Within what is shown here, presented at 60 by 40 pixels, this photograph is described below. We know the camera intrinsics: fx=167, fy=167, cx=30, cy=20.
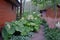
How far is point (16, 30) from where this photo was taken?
796cm

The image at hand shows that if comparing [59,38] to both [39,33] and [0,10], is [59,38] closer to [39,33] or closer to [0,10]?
[39,33]

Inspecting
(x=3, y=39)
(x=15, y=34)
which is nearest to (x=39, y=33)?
(x=15, y=34)

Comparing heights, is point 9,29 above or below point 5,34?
above

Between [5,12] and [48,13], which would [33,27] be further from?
[48,13]

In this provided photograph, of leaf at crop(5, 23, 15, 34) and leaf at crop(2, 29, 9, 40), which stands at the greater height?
leaf at crop(5, 23, 15, 34)

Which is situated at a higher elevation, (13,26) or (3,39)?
(13,26)

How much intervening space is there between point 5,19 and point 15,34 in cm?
102

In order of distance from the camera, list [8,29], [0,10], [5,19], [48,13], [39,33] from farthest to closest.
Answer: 1. [48,13]
2. [39,33]
3. [5,19]
4. [0,10]
5. [8,29]

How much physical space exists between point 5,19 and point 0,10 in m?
0.74

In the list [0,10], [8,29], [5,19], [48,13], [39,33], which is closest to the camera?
[8,29]

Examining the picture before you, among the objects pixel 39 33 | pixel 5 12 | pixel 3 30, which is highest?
pixel 5 12

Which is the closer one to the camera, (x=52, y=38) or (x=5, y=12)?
(x=52, y=38)

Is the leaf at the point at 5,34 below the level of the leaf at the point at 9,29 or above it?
below

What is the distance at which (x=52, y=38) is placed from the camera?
7836 millimetres
